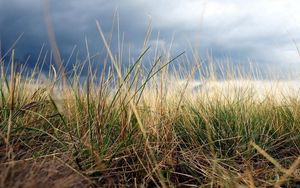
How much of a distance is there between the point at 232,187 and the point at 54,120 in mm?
1158

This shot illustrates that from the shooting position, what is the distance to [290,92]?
3.69 meters

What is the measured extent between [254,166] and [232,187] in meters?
0.57

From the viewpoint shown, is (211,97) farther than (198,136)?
Yes

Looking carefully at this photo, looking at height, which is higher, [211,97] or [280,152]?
[211,97]

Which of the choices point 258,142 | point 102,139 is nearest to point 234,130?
point 258,142

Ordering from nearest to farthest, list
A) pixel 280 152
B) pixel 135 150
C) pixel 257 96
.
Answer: pixel 135 150
pixel 280 152
pixel 257 96

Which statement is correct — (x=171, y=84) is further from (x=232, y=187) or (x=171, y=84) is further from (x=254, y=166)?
(x=232, y=187)

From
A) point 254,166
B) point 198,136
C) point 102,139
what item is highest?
point 102,139

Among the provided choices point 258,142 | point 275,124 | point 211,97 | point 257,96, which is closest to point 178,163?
point 258,142

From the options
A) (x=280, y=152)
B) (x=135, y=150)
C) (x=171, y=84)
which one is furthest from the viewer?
(x=171, y=84)

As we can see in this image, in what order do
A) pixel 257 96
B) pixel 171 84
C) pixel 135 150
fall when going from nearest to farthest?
pixel 135 150 → pixel 171 84 → pixel 257 96

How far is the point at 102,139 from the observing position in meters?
1.86

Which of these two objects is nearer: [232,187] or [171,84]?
[232,187]

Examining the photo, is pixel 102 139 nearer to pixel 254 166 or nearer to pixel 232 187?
pixel 232 187
